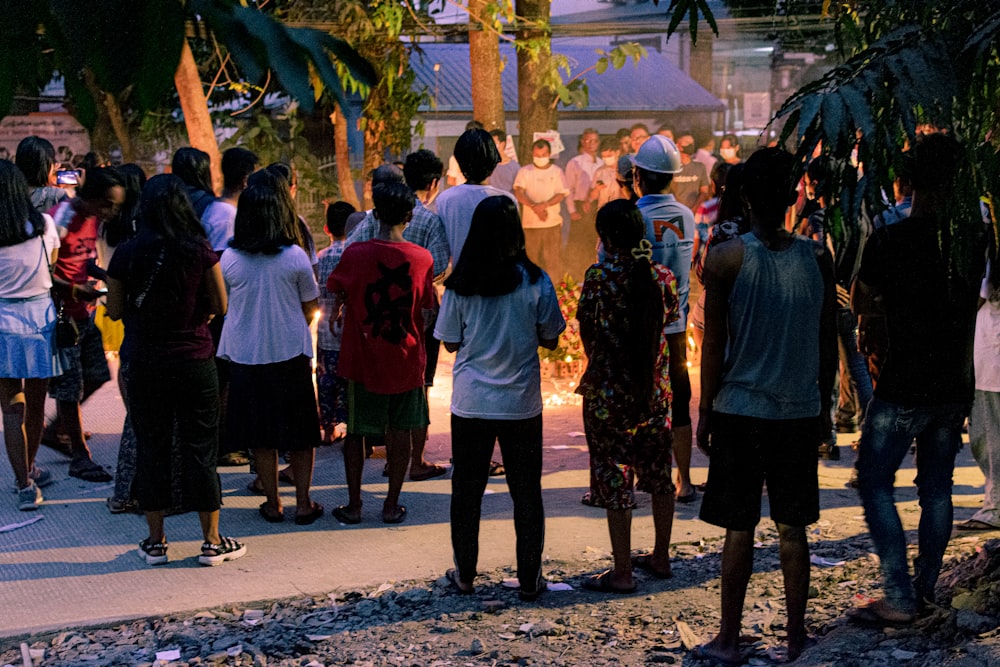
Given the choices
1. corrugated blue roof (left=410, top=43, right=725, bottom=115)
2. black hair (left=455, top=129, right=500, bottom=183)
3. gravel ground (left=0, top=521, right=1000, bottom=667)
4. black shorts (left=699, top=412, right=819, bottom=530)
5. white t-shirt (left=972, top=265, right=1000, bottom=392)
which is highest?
corrugated blue roof (left=410, top=43, right=725, bottom=115)

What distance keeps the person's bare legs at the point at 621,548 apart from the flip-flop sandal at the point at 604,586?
1 centimetres

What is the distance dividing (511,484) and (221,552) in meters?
1.69

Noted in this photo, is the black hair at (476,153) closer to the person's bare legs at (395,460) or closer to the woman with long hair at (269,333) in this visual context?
the woman with long hair at (269,333)

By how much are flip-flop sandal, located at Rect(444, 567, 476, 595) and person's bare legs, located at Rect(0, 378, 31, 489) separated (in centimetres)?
290

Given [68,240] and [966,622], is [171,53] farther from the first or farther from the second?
[68,240]

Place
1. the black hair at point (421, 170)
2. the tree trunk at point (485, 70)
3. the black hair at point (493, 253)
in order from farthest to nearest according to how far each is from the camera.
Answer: the tree trunk at point (485, 70) → the black hair at point (421, 170) → the black hair at point (493, 253)

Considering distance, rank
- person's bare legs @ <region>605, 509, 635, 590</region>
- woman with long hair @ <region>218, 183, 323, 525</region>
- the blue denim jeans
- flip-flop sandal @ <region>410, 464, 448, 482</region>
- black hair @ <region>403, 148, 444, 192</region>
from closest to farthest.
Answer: the blue denim jeans, person's bare legs @ <region>605, 509, 635, 590</region>, woman with long hair @ <region>218, 183, 323, 525</region>, black hair @ <region>403, 148, 444, 192</region>, flip-flop sandal @ <region>410, 464, 448, 482</region>

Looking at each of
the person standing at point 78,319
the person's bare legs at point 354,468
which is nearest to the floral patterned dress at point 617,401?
the person's bare legs at point 354,468

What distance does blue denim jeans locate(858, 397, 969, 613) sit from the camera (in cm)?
481

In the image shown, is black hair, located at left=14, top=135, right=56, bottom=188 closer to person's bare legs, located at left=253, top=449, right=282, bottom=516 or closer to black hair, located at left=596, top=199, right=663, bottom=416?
person's bare legs, located at left=253, top=449, right=282, bottom=516

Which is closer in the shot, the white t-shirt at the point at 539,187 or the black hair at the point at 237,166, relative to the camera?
the black hair at the point at 237,166

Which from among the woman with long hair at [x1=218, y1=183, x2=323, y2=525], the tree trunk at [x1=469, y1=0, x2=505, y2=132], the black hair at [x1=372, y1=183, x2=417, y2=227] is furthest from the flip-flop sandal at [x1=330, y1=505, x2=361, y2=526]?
the tree trunk at [x1=469, y1=0, x2=505, y2=132]

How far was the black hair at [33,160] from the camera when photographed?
23.6 feet

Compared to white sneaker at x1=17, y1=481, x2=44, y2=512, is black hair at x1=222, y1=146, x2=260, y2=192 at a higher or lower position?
higher
